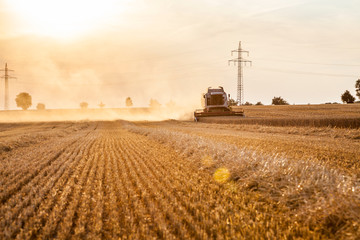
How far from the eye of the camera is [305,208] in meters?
4.86

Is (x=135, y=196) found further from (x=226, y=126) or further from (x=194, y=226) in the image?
(x=226, y=126)

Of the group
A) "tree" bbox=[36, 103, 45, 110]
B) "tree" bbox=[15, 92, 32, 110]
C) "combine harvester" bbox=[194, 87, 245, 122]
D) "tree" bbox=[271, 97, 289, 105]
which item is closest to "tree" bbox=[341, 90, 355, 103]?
"tree" bbox=[271, 97, 289, 105]

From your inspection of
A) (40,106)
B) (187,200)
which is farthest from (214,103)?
(40,106)

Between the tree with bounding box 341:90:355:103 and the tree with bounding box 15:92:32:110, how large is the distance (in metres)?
105

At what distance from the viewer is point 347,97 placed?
74.0 m

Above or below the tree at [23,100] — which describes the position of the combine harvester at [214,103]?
below

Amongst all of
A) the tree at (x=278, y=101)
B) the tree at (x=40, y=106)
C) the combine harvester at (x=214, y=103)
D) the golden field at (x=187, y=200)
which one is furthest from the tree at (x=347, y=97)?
the tree at (x=40, y=106)

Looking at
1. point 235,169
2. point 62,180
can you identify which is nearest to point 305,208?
point 235,169

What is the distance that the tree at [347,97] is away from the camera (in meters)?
Result: 73.1

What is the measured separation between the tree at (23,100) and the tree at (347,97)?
346 ft

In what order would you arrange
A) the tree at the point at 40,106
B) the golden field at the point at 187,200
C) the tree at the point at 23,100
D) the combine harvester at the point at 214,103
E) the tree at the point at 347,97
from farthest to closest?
the tree at the point at 40,106 → the tree at the point at 23,100 → the tree at the point at 347,97 → the combine harvester at the point at 214,103 → the golden field at the point at 187,200

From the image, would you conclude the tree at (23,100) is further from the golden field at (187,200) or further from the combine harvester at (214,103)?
the golden field at (187,200)

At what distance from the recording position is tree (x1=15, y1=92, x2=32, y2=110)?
104562 millimetres

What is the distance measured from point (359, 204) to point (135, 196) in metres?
4.24
